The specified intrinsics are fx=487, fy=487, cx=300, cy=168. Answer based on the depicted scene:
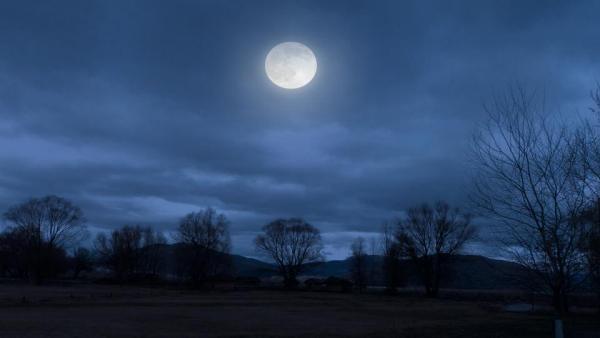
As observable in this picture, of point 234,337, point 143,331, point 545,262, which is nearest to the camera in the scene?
point 545,262

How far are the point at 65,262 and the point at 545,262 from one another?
138 meters

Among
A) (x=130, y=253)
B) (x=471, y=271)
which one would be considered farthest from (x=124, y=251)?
(x=471, y=271)

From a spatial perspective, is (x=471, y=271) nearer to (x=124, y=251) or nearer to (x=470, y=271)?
(x=470, y=271)

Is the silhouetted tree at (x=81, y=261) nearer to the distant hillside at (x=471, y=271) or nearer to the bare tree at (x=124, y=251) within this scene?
the bare tree at (x=124, y=251)

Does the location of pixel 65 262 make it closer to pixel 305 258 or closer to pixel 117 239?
pixel 117 239

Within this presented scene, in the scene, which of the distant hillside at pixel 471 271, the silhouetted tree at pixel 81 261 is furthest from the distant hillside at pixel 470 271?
the silhouetted tree at pixel 81 261

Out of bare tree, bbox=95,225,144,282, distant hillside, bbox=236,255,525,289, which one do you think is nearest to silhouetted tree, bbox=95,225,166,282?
bare tree, bbox=95,225,144,282

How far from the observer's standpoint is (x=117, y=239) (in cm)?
12888

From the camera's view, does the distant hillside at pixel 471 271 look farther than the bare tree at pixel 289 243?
No

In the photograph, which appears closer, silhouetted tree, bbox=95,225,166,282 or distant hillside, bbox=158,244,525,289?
distant hillside, bbox=158,244,525,289

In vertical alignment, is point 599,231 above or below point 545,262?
above

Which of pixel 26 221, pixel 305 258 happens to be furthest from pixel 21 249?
pixel 305 258

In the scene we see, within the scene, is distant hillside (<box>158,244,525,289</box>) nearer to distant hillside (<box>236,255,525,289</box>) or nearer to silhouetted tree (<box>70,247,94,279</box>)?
distant hillside (<box>236,255,525,289</box>)

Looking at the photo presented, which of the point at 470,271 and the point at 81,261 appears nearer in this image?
the point at 470,271
